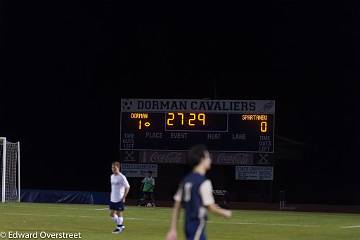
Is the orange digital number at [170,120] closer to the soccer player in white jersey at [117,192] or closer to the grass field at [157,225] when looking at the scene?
the grass field at [157,225]

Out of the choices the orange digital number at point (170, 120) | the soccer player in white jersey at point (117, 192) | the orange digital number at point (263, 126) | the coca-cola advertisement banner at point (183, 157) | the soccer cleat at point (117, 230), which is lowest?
the soccer cleat at point (117, 230)

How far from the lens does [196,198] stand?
1143 centimetres

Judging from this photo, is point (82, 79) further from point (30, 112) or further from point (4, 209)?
point (4, 209)

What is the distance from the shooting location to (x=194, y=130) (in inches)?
1464

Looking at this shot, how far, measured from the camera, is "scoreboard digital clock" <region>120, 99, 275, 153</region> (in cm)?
3700

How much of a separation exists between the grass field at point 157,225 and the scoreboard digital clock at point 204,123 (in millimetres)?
4589

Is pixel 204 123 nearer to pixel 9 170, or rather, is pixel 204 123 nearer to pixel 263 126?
pixel 263 126

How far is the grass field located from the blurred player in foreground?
33.3 feet

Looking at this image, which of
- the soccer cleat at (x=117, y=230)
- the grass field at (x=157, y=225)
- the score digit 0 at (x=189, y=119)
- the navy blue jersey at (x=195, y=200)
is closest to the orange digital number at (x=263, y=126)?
the score digit 0 at (x=189, y=119)

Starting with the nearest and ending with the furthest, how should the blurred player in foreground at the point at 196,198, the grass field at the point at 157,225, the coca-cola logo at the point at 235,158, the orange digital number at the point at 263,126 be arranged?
the blurred player in foreground at the point at 196,198
the grass field at the point at 157,225
the orange digital number at the point at 263,126
the coca-cola logo at the point at 235,158

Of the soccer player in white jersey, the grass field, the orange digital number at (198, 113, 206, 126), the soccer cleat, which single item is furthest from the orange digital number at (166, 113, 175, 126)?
the soccer cleat

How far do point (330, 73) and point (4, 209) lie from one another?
18.6m

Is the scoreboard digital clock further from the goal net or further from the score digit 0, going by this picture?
the goal net

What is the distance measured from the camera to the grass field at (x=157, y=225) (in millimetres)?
23109
